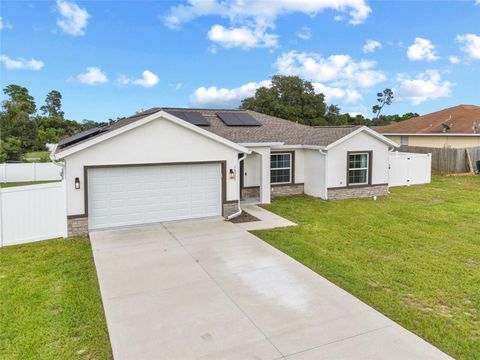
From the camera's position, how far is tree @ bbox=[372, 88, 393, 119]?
238ft

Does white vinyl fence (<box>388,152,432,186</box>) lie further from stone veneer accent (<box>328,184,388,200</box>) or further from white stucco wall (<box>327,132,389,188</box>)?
stone veneer accent (<box>328,184,388,200</box>)

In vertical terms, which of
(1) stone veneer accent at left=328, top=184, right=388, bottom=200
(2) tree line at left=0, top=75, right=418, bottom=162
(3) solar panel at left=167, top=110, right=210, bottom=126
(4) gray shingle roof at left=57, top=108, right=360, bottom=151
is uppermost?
(2) tree line at left=0, top=75, right=418, bottom=162

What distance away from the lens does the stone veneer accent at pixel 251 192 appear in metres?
16.2

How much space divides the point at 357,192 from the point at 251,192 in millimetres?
5135

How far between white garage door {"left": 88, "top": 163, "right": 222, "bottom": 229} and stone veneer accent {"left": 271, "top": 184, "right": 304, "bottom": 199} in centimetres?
451

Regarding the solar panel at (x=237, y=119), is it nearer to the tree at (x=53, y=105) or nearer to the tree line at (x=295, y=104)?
the tree line at (x=295, y=104)

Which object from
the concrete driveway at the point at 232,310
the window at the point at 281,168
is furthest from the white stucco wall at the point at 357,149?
the concrete driveway at the point at 232,310

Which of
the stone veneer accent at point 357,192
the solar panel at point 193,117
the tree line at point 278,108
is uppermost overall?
the tree line at point 278,108

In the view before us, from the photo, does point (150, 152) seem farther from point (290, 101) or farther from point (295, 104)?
point (290, 101)

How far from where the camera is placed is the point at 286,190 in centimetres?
1708

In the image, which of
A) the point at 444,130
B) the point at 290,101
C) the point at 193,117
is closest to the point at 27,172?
the point at 193,117

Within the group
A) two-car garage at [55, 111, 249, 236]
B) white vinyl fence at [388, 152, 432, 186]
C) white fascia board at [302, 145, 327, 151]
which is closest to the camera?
two-car garage at [55, 111, 249, 236]

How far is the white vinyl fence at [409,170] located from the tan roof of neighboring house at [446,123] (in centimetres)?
870

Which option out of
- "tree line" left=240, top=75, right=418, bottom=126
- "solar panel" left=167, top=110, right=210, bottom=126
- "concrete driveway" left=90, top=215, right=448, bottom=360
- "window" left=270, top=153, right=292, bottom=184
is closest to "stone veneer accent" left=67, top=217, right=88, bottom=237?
"concrete driveway" left=90, top=215, right=448, bottom=360
